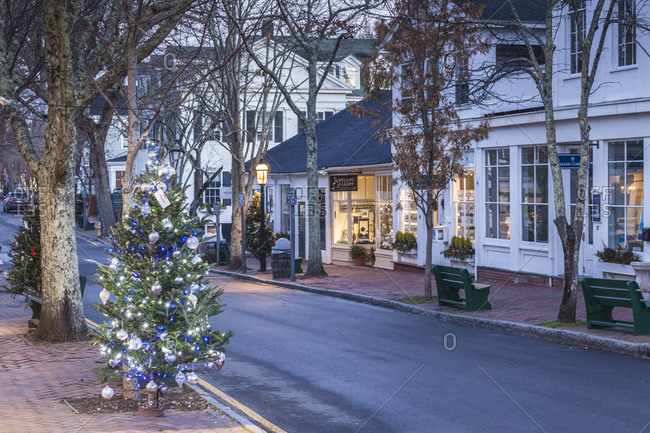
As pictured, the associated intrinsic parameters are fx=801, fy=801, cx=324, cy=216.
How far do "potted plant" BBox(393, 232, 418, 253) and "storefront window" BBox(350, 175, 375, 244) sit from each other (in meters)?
2.55

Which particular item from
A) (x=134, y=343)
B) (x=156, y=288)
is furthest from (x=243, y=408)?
(x=156, y=288)

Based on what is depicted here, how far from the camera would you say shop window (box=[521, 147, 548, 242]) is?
1950 centimetres

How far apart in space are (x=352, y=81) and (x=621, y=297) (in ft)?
128

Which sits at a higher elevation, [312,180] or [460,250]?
[312,180]

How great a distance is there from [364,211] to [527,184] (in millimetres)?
9068

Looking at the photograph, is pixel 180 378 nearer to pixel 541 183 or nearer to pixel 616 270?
pixel 616 270

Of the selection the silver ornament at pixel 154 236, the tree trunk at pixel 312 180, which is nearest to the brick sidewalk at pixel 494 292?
the tree trunk at pixel 312 180

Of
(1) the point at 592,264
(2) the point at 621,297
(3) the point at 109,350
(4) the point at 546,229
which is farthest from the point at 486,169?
(3) the point at 109,350

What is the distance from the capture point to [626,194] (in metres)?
17.2

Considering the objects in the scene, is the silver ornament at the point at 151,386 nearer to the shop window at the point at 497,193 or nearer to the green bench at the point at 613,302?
the green bench at the point at 613,302

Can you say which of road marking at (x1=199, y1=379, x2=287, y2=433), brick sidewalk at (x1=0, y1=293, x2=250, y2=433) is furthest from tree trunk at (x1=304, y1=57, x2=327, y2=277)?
road marking at (x1=199, y1=379, x2=287, y2=433)

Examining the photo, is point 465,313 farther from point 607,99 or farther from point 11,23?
point 11,23

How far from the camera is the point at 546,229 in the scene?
1952cm

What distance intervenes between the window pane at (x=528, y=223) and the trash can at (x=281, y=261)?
763 centimetres
